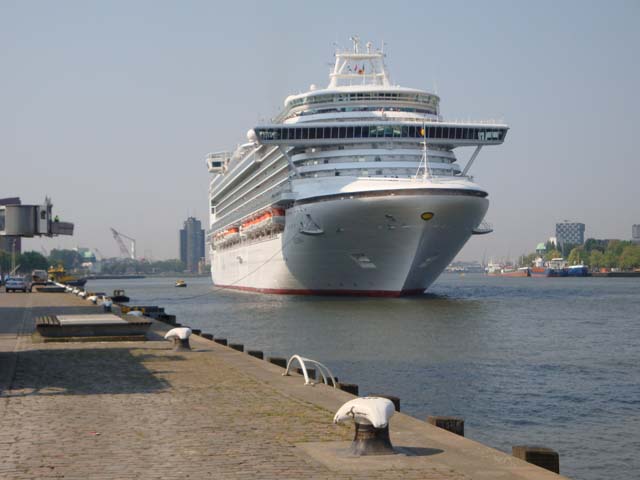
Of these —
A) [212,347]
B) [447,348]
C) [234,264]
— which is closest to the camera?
[212,347]

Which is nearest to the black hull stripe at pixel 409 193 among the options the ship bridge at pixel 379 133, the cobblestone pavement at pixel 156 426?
the ship bridge at pixel 379 133

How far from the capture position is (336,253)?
65.7 m

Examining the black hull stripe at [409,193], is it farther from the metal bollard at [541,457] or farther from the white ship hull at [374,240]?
the metal bollard at [541,457]

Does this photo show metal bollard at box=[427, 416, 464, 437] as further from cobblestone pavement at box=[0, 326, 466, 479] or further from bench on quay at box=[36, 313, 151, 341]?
bench on quay at box=[36, 313, 151, 341]

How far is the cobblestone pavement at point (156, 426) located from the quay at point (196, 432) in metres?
0.02

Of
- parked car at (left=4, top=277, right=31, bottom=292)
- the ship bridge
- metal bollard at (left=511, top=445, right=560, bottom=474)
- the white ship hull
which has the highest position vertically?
the ship bridge

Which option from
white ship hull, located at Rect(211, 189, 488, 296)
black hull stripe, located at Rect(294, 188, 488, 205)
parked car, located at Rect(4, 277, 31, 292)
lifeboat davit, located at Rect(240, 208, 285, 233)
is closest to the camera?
black hull stripe, located at Rect(294, 188, 488, 205)

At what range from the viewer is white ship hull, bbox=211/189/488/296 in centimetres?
6025

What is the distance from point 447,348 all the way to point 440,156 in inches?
1321

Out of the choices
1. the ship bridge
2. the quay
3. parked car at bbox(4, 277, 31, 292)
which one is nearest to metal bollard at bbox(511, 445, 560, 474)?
the quay

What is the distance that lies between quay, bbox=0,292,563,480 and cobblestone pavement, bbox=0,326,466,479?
0.06 ft

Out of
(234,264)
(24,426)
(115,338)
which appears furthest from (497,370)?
(234,264)

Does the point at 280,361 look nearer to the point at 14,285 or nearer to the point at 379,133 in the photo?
the point at 379,133

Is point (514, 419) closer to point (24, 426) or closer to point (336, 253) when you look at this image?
point (24, 426)
